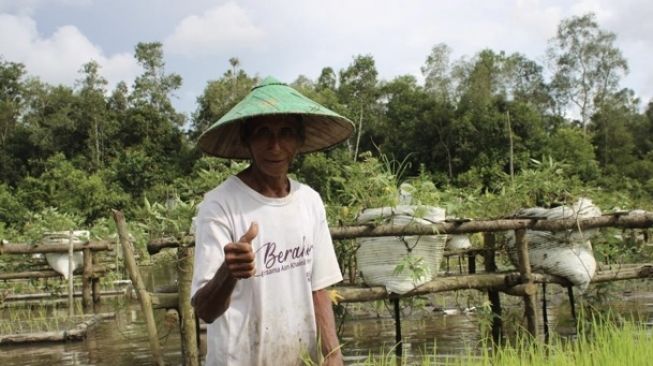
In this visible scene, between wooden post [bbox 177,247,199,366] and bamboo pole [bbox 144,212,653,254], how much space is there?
0.08 m

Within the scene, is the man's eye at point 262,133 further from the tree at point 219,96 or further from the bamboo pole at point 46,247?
the tree at point 219,96

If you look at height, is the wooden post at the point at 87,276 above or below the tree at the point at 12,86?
A: below

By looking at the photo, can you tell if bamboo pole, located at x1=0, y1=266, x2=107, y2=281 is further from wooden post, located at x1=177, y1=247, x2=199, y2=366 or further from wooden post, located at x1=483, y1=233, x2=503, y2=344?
wooden post, located at x1=483, y1=233, x2=503, y2=344

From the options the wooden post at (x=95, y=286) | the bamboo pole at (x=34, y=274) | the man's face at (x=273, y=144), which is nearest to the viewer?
the man's face at (x=273, y=144)

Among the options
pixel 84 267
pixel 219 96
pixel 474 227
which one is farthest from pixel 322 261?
pixel 219 96

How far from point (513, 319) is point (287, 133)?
364 cm

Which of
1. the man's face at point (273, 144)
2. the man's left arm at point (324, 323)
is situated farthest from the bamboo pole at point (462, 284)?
the man's face at point (273, 144)

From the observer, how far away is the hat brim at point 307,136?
220cm

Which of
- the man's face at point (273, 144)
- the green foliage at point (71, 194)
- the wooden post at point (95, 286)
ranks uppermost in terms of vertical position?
the green foliage at point (71, 194)

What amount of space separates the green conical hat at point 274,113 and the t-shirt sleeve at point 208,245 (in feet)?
1.01

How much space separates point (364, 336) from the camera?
6.06m

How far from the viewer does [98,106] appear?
Answer: 3003 centimetres

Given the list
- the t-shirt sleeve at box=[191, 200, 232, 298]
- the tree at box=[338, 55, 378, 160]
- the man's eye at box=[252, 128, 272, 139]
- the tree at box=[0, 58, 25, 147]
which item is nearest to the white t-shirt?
the t-shirt sleeve at box=[191, 200, 232, 298]

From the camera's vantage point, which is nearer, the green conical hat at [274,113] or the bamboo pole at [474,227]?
the green conical hat at [274,113]
